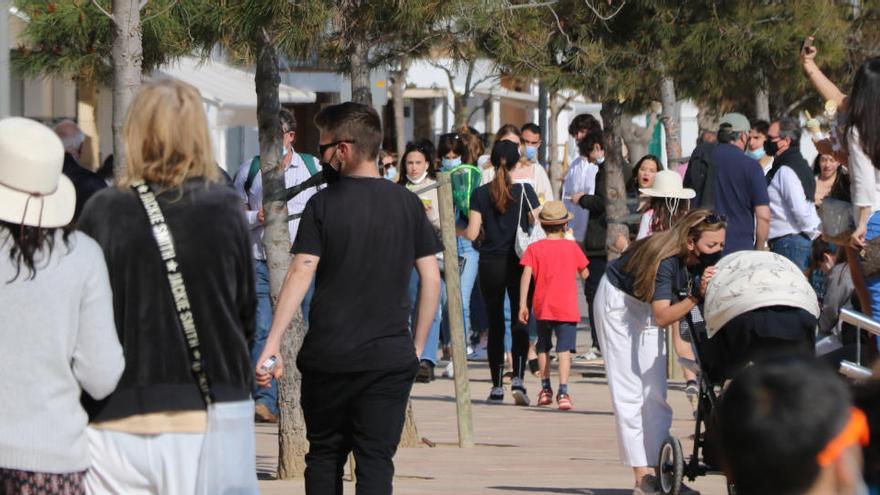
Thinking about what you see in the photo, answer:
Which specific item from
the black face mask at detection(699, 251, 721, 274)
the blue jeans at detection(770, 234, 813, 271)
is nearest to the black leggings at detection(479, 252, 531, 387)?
the blue jeans at detection(770, 234, 813, 271)

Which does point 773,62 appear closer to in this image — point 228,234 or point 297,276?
point 297,276

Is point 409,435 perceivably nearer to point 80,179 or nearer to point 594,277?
point 80,179

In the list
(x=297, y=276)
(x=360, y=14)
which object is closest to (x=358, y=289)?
(x=297, y=276)

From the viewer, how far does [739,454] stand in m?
2.47

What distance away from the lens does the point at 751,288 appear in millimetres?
7656

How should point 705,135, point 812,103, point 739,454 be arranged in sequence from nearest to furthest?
point 739,454 → point 705,135 → point 812,103

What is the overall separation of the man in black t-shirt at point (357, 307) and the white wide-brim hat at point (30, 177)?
151 centimetres

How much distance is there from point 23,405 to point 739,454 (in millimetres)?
2598

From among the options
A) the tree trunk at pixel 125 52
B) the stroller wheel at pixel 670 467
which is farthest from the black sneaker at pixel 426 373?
the tree trunk at pixel 125 52

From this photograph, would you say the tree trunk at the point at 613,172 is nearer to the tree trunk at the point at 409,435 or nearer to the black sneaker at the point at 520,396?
the black sneaker at the point at 520,396

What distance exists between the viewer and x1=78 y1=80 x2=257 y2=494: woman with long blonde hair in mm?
4816

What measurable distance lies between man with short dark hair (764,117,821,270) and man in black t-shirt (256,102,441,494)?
7931 millimetres

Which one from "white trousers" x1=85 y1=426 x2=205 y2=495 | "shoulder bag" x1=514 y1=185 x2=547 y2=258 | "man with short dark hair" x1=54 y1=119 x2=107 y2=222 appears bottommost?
"shoulder bag" x1=514 y1=185 x2=547 y2=258

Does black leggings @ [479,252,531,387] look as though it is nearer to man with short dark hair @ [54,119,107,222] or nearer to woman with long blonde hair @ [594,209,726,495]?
man with short dark hair @ [54,119,107,222]
